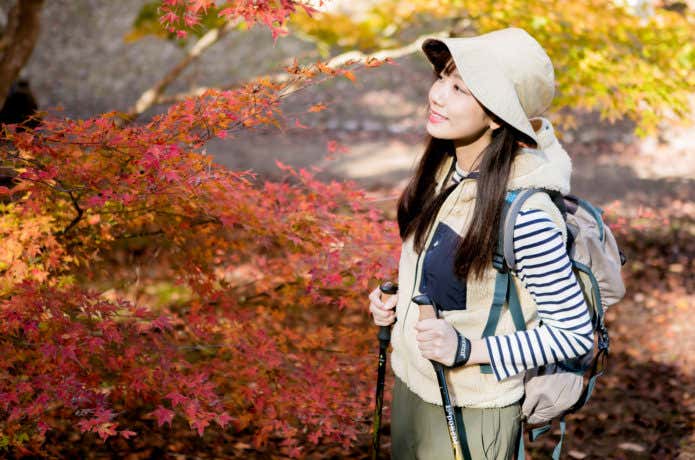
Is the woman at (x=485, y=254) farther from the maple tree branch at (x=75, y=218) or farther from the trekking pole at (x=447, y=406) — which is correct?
the maple tree branch at (x=75, y=218)

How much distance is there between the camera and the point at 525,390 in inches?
72.1

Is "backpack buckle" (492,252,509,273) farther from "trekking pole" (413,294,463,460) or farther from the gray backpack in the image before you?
"trekking pole" (413,294,463,460)

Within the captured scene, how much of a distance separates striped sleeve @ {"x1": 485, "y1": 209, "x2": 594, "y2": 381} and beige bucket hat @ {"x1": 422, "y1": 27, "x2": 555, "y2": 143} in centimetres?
27

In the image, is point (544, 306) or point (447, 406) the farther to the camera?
point (447, 406)

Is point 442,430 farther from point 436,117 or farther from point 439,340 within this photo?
point 436,117

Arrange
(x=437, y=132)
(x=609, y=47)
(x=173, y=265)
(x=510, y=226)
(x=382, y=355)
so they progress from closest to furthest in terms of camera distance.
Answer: (x=510, y=226)
(x=437, y=132)
(x=382, y=355)
(x=173, y=265)
(x=609, y=47)

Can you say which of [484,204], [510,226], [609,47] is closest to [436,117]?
[484,204]

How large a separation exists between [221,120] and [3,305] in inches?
42.5

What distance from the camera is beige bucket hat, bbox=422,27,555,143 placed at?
173 centimetres

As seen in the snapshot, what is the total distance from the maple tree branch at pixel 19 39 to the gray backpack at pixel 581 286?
4092mm

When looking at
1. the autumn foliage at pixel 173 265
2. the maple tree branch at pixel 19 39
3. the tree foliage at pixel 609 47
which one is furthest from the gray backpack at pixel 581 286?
the maple tree branch at pixel 19 39

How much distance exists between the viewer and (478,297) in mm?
1783

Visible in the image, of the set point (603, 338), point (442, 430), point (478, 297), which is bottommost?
point (442, 430)

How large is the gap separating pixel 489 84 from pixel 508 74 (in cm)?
5
